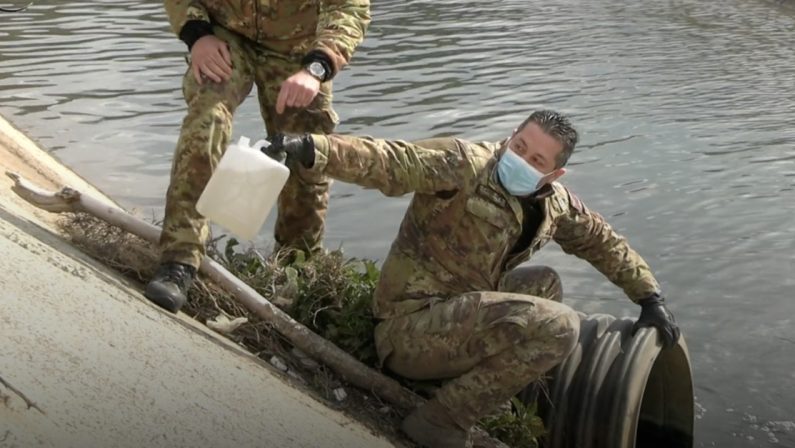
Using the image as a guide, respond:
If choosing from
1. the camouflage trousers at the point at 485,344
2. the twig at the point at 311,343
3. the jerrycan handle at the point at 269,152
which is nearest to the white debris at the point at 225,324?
the twig at the point at 311,343

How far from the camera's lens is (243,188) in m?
4.16

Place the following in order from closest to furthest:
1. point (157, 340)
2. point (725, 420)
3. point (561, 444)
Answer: point (157, 340), point (561, 444), point (725, 420)

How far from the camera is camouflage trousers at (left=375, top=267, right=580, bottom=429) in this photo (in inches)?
183

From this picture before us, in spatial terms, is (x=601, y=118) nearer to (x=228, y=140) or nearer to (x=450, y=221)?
(x=450, y=221)

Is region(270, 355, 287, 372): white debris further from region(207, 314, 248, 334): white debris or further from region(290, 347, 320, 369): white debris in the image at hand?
region(207, 314, 248, 334): white debris

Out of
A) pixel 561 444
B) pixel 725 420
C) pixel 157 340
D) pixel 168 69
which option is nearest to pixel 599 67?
pixel 168 69

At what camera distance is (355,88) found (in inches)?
531

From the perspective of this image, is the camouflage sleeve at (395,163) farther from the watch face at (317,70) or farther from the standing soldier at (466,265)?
the watch face at (317,70)

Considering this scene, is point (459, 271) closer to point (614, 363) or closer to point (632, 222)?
point (614, 363)

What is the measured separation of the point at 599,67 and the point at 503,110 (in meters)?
3.14

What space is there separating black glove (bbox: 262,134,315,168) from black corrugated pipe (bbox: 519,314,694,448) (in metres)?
1.85

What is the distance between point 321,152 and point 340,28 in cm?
99

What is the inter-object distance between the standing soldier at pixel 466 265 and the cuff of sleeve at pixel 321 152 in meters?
0.04

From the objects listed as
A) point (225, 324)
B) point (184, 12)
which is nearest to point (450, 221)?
point (225, 324)
